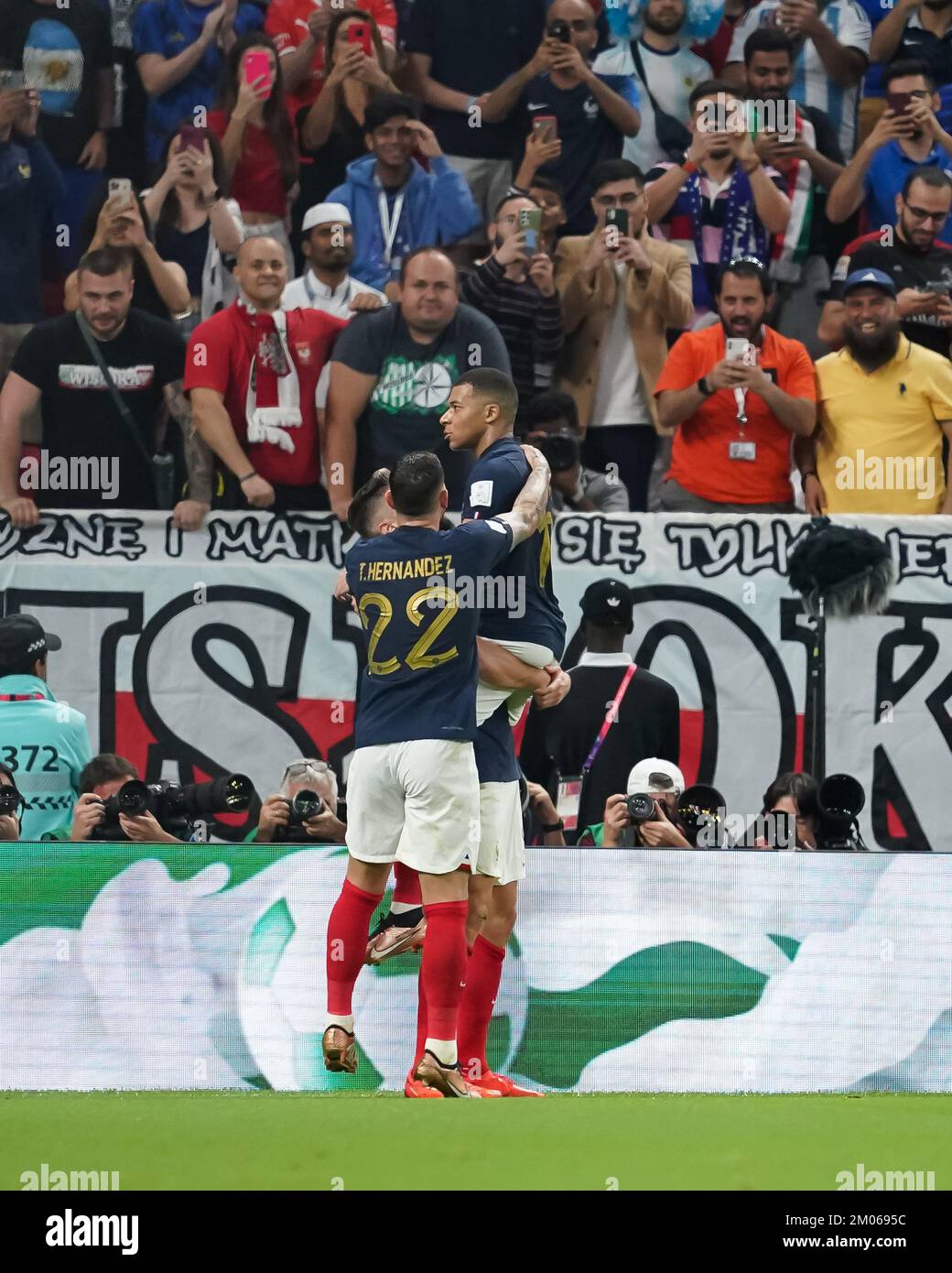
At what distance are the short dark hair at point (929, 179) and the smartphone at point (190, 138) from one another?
14.2 feet

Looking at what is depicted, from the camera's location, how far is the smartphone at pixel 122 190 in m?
11.3

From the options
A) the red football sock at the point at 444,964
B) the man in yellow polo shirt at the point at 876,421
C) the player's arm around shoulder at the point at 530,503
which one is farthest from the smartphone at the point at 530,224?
the red football sock at the point at 444,964

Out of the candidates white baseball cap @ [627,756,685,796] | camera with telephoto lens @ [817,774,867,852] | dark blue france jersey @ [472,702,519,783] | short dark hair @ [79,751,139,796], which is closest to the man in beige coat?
white baseball cap @ [627,756,685,796]

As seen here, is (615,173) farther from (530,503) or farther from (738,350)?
(530,503)

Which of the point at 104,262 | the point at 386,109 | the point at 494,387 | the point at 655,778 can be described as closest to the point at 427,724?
the point at 494,387

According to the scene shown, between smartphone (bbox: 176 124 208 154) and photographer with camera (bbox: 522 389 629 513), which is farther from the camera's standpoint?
smartphone (bbox: 176 124 208 154)

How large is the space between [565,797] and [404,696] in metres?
2.89

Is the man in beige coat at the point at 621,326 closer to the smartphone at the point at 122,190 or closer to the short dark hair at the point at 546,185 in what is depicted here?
the short dark hair at the point at 546,185

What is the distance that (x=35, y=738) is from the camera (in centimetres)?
862

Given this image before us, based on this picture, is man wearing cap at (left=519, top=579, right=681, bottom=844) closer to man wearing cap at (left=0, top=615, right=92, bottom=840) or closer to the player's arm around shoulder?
man wearing cap at (left=0, top=615, right=92, bottom=840)

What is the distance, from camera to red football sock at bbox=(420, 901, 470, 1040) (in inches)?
236

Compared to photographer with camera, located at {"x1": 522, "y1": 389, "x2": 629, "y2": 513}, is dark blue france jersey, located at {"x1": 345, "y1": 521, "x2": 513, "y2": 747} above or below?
below

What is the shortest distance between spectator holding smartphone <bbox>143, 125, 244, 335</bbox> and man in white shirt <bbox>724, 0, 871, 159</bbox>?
3.44 m

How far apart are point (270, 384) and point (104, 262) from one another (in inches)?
45.9
